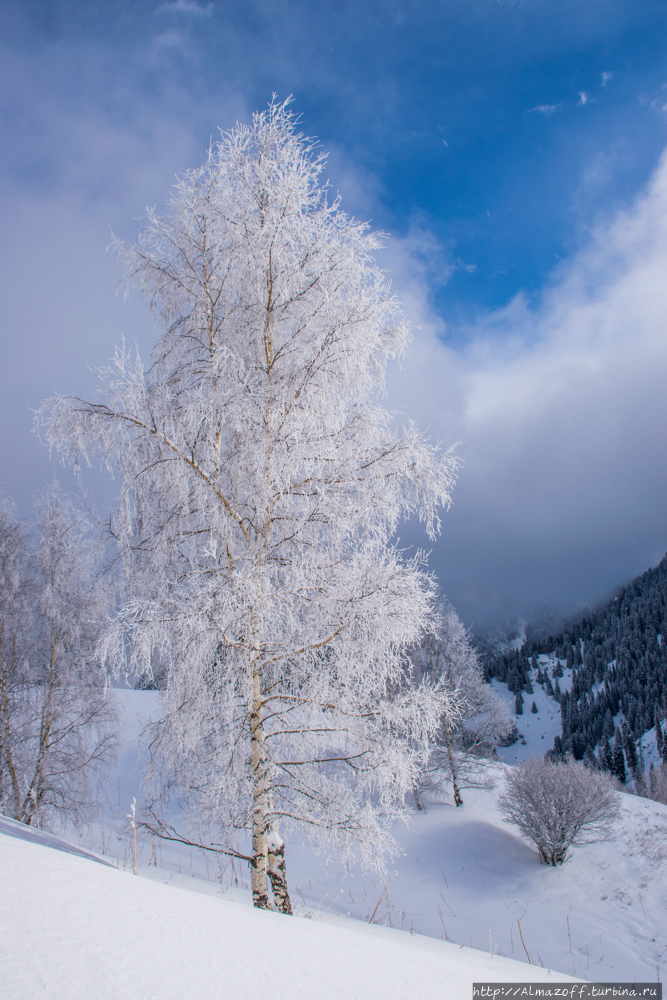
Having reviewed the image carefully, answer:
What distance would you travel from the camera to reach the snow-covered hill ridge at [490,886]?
8.41 meters

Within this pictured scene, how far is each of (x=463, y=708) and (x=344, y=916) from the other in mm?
13747

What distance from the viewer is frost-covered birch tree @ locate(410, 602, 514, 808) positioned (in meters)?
17.4

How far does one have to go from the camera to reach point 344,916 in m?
6.52

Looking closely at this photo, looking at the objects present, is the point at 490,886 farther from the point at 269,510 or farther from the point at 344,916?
the point at 269,510

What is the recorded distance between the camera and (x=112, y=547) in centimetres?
496

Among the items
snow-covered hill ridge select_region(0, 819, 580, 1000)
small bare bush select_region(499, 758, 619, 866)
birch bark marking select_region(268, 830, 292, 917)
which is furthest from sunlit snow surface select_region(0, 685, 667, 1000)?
small bare bush select_region(499, 758, 619, 866)

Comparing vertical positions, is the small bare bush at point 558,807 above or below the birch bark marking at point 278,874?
below

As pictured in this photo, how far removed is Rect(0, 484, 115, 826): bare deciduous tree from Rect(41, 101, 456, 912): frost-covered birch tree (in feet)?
18.0

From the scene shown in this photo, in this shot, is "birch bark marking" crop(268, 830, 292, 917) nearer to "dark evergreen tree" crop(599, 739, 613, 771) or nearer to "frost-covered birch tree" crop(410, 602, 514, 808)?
"frost-covered birch tree" crop(410, 602, 514, 808)

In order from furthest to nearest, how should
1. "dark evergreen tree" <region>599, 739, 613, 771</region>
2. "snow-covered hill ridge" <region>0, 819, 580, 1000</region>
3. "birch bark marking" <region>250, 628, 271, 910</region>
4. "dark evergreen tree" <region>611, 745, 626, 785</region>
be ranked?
1. "dark evergreen tree" <region>599, 739, 613, 771</region>
2. "dark evergreen tree" <region>611, 745, 626, 785</region>
3. "birch bark marking" <region>250, 628, 271, 910</region>
4. "snow-covered hill ridge" <region>0, 819, 580, 1000</region>

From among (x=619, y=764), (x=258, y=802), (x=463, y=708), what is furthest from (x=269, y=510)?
(x=619, y=764)

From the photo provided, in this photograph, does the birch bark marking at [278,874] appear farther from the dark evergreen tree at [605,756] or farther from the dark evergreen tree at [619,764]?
the dark evergreen tree at [619,764]

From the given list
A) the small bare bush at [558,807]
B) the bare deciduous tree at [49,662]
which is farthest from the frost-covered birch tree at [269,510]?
the small bare bush at [558,807]

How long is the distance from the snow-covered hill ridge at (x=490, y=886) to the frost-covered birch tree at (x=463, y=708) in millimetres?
1543
